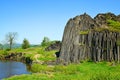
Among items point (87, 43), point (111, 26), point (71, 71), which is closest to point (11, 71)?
point (87, 43)

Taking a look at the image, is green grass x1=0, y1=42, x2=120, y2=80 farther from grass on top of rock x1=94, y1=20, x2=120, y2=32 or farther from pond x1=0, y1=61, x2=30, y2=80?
grass on top of rock x1=94, y1=20, x2=120, y2=32

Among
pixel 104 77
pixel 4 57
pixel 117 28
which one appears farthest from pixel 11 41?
pixel 104 77

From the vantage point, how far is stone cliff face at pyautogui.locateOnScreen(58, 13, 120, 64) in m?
82.4

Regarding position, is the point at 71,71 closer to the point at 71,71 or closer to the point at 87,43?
the point at 71,71

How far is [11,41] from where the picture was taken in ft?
636

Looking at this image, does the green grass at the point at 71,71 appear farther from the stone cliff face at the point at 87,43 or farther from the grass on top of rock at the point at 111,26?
the grass on top of rock at the point at 111,26

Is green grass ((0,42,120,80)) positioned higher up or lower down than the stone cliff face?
lower down

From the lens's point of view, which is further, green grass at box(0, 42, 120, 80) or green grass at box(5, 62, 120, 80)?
green grass at box(5, 62, 120, 80)

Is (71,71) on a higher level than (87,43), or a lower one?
lower

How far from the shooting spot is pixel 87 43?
87.9 meters

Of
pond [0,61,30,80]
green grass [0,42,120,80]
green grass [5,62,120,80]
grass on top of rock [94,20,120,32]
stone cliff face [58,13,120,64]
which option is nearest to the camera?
green grass [0,42,120,80]

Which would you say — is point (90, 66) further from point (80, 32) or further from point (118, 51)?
point (80, 32)

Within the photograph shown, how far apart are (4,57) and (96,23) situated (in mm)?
73158

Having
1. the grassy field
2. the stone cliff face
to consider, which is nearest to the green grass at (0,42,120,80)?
the grassy field
